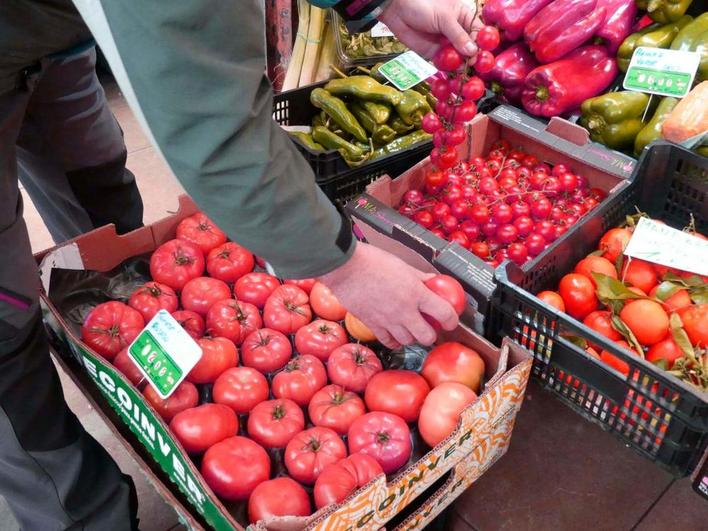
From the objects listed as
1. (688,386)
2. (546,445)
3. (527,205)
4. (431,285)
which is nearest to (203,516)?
(431,285)

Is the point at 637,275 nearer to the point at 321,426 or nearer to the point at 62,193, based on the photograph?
the point at 321,426

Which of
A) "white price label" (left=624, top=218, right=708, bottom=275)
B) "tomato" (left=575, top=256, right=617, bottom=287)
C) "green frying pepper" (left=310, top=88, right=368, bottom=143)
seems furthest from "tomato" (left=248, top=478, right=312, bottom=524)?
"green frying pepper" (left=310, top=88, right=368, bottom=143)

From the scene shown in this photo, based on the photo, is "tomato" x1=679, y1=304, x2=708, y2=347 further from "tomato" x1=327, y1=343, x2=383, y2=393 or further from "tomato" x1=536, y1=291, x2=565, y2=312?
"tomato" x1=327, y1=343, x2=383, y2=393

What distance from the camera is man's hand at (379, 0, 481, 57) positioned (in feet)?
4.90

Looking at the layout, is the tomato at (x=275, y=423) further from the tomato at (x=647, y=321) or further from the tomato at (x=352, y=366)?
the tomato at (x=647, y=321)

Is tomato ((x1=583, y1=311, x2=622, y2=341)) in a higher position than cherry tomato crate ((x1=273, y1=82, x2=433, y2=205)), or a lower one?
lower

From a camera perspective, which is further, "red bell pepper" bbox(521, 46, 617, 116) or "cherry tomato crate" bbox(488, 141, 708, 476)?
"red bell pepper" bbox(521, 46, 617, 116)

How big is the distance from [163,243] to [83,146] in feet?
1.63

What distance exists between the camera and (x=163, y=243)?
190cm

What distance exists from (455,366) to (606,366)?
1.04ft

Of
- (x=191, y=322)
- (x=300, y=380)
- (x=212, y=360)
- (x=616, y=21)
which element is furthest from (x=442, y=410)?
(x=616, y=21)

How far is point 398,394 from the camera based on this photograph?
1406 millimetres

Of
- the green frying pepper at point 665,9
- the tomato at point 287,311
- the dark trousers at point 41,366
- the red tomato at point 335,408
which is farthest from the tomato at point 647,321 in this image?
the dark trousers at point 41,366

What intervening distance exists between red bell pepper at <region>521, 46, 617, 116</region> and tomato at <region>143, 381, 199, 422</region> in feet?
4.97
